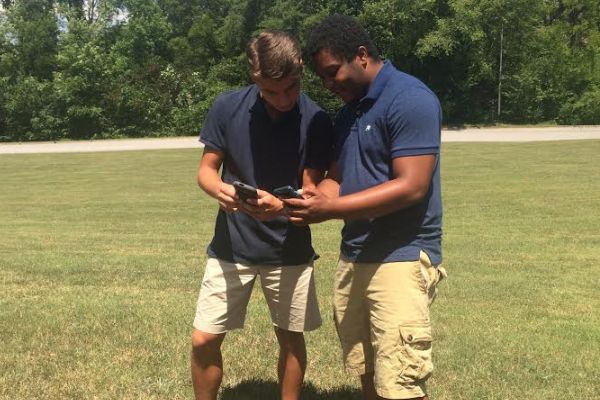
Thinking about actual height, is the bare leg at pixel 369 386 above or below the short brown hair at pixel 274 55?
below

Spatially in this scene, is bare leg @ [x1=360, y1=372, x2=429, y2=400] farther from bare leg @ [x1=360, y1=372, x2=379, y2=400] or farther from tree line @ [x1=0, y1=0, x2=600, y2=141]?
tree line @ [x1=0, y1=0, x2=600, y2=141]

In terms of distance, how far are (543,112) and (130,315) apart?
1688 inches

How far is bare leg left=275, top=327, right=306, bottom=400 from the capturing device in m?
3.16

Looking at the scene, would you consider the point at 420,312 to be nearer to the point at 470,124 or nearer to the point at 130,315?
the point at 130,315

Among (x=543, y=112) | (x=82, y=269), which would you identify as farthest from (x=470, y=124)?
(x=82, y=269)

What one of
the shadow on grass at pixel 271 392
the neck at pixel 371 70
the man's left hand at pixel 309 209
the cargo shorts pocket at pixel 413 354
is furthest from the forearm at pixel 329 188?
the shadow on grass at pixel 271 392

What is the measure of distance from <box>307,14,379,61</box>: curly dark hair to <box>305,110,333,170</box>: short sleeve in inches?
17.3

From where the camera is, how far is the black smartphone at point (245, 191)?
8.50 feet

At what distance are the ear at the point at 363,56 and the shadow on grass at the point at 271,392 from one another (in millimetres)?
1968

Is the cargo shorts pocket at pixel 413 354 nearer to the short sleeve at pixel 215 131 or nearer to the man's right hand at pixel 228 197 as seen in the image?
the man's right hand at pixel 228 197

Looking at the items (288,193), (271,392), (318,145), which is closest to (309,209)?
(288,193)

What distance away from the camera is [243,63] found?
4250 cm

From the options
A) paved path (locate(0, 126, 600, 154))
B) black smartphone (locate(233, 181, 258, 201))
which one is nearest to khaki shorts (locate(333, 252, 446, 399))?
black smartphone (locate(233, 181, 258, 201))

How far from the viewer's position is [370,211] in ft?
7.65
